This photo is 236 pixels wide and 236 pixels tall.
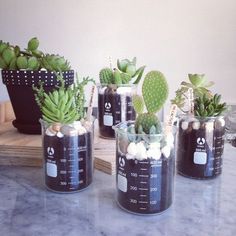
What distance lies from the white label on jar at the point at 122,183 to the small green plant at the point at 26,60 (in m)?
0.41

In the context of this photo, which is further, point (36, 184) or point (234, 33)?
point (234, 33)

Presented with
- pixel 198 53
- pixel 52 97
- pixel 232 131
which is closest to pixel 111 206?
pixel 52 97

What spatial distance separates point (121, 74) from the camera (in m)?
0.93

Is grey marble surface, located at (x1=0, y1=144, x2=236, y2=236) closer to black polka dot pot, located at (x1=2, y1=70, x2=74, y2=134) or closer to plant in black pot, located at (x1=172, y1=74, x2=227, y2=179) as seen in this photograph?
plant in black pot, located at (x1=172, y1=74, x2=227, y2=179)

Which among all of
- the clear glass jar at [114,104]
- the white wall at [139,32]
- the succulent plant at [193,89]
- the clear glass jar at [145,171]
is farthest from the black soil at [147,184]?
the white wall at [139,32]

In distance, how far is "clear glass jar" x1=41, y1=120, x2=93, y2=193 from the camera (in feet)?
2.18

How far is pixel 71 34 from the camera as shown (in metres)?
1.92

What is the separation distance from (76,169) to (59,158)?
0.15 ft

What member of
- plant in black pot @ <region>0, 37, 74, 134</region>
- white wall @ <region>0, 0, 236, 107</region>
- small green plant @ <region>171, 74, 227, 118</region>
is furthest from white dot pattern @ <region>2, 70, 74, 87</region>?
white wall @ <region>0, 0, 236, 107</region>

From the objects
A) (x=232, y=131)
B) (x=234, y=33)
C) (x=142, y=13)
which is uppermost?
(x=142, y=13)

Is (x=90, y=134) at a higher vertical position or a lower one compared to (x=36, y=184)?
higher

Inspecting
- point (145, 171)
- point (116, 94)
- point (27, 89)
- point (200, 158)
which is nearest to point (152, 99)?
point (145, 171)

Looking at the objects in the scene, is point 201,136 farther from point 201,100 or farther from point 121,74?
point 121,74

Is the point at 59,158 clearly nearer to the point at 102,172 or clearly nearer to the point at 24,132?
the point at 102,172
